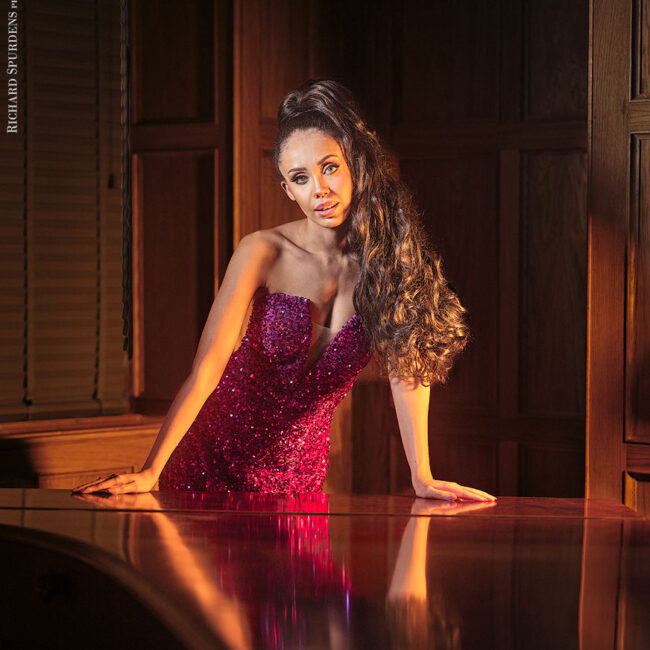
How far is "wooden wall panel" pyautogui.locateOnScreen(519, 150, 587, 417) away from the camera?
3512 mm

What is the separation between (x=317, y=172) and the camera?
225 centimetres

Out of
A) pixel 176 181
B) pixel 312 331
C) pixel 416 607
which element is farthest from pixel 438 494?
pixel 176 181

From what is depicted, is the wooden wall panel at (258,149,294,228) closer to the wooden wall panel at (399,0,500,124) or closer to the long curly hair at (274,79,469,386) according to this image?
the wooden wall panel at (399,0,500,124)

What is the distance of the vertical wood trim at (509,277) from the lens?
11.8 ft

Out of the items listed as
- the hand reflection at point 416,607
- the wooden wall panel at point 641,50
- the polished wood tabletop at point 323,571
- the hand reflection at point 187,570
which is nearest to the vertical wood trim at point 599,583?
the polished wood tabletop at point 323,571

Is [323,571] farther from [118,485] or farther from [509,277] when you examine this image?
[509,277]

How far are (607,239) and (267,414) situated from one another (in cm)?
118

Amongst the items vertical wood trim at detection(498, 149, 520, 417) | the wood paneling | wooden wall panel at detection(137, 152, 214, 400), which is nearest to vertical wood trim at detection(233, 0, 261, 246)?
wooden wall panel at detection(137, 152, 214, 400)

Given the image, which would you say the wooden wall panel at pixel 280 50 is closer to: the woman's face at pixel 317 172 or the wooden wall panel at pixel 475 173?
the wooden wall panel at pixel 475 173

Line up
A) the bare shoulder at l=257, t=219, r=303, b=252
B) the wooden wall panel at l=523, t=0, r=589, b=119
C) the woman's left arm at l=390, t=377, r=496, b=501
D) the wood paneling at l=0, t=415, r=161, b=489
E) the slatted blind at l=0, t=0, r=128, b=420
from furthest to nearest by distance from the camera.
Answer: the wooden wall panel at l=523, t=0, r=589, b=119, the slatted blind at l=0, t=0, r=128, b=420, the wood paneling at l=0, t=415, r=161, b=489, the bare shoulder at l=257, t=219, r=303, b=252, the woman's left arm at l=390, t=377, r=496, b=501

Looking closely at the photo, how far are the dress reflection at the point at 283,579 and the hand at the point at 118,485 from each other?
0.11 m

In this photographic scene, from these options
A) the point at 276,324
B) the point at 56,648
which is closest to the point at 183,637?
the point at 56,648

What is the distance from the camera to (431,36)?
3.69 m

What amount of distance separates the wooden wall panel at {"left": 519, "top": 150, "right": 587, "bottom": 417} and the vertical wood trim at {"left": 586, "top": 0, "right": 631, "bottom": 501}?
1.87 ft
